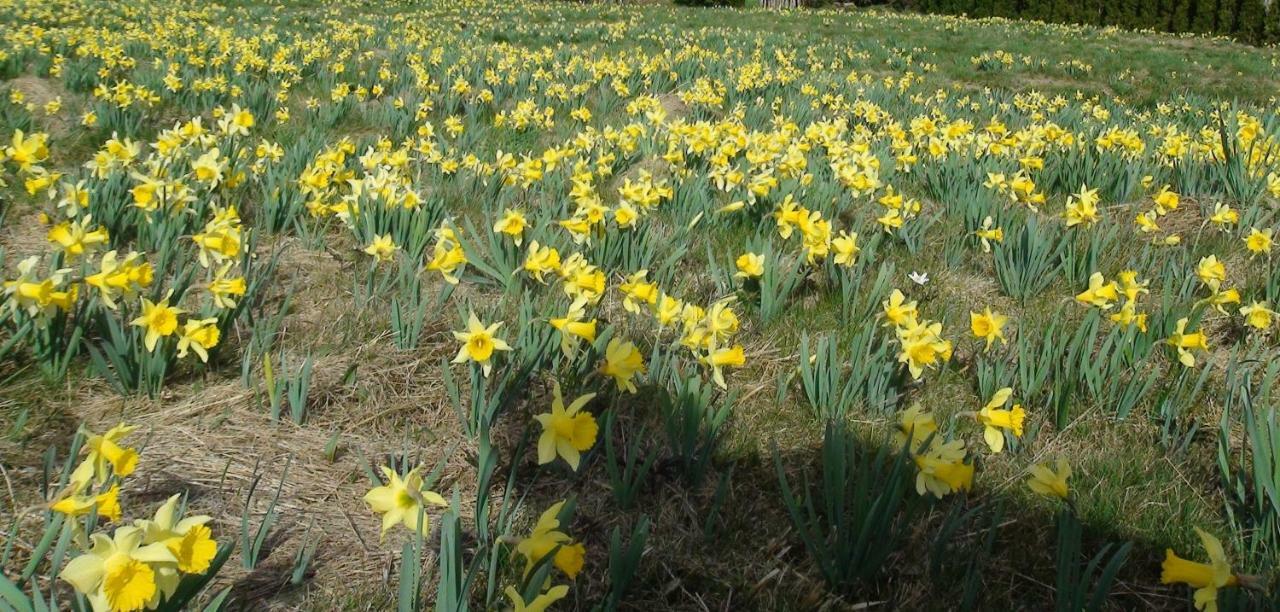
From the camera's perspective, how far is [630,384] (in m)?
1.66

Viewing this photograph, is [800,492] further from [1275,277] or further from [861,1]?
[861,1]

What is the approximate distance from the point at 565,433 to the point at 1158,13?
29.2 metres

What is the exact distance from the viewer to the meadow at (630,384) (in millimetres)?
1350

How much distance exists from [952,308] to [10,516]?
263 centimetres

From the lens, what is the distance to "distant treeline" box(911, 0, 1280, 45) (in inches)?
803

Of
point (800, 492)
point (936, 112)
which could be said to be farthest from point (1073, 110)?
point (800, 492)

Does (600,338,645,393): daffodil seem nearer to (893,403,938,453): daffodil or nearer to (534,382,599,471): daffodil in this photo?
(534,382,599,471): daffodil

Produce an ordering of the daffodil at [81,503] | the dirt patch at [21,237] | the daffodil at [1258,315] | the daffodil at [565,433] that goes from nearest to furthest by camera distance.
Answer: the daffodil at [81,503]
the daffodil at [565,433]
the daffodil at [1258,315]
the dirt patch at [21,237]

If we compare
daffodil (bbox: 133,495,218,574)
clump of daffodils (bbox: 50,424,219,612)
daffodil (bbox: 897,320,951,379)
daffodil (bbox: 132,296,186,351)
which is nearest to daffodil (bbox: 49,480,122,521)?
clump of daffodils (bbox: 50,424,219,612)

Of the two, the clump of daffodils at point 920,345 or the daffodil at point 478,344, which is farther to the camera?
the clump of daffodils at point 920,345

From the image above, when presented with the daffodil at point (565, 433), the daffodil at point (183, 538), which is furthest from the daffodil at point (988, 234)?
the daffodil at point (183, 538)

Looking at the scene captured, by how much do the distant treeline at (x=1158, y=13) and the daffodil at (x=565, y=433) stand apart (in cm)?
2573

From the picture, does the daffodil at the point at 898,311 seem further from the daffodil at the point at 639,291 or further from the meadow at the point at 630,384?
the daffodil at the point at 639,291

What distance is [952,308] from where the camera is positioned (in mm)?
2629
